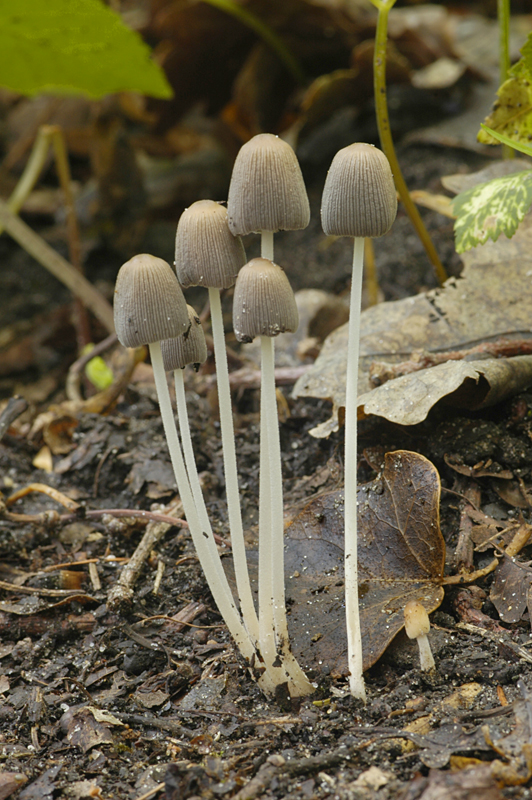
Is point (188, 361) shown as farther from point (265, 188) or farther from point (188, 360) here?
point (265, 188)

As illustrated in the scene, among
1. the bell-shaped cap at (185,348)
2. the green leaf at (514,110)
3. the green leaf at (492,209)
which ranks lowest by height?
the bell-shaped cap at (185,348)

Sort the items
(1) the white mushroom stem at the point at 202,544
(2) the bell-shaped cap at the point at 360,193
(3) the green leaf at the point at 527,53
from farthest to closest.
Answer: (3) the green leaf at the point at 527,53 → (1) the white mushroom stem at the point at 202,544 → (2) the bell-shaped cap at the point at 360,193

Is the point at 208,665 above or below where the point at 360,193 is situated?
below

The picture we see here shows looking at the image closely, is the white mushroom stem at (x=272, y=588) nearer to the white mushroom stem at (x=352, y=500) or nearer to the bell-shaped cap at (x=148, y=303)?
the white mushroom stem at (x=352, y=500)

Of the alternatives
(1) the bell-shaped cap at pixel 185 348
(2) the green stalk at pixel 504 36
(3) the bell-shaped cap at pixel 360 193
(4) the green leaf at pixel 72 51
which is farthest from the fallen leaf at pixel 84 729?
(4) the green leaf at pixel 72 51

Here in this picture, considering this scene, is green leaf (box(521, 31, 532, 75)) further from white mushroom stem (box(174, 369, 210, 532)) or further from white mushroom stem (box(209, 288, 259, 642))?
white mushroom stem (box(174, 369, 210, 532))

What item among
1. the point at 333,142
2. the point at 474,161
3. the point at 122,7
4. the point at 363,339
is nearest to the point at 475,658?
the point at 363,339

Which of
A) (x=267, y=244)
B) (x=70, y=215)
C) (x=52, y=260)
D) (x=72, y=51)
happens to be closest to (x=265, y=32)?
(x=72, y=51)
